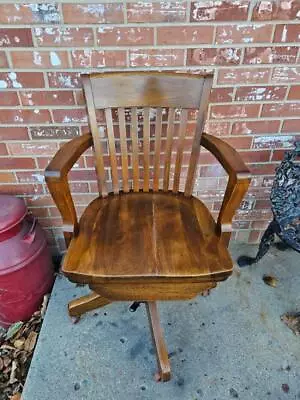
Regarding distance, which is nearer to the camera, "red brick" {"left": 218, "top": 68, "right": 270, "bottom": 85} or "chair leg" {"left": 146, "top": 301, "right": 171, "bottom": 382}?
"chair leg" {"left": 146, "top": 301, "right": 171, "bottom": 382}

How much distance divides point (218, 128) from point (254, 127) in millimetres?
166

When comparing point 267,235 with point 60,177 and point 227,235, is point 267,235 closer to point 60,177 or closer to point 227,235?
point 227,235

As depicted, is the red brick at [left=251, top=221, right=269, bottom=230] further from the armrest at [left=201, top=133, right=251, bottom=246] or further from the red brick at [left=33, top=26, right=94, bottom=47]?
the red brick at [left=33, top=26, right=94, bottom=47]

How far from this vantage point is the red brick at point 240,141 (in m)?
1.55

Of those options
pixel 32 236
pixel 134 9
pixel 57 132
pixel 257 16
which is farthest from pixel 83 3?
pixel 32 236

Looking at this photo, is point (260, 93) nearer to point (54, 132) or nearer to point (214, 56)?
point (214, 56)

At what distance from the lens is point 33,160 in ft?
5.07

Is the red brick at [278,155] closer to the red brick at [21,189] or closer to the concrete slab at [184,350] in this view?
the concrete slab at [184,350]

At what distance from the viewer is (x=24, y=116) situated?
1432mm

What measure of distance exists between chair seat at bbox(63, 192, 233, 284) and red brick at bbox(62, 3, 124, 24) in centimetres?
67

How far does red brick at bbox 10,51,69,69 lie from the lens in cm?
130

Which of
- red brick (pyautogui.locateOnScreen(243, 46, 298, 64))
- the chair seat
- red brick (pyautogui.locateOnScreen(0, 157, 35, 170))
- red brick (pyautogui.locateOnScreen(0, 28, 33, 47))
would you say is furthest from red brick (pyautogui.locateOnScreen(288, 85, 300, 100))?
red brick (pyautogui.locateOnScreen(0, 157, 35, 170))

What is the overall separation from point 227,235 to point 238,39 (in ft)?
2.51

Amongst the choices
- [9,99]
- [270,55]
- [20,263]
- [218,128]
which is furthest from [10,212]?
[270,55]
